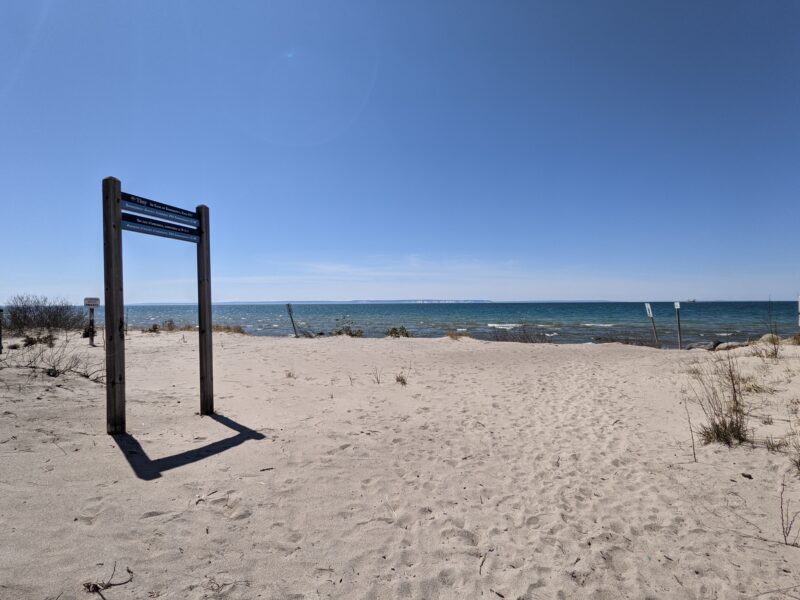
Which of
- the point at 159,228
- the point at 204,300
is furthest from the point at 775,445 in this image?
the point at 159,228

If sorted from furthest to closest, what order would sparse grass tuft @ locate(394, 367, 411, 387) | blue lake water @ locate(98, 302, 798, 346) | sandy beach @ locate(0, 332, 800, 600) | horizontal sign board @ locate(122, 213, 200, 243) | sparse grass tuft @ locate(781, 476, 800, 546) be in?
blue lake water @ locate(98, 302, 798, 346) → sparse grass tuft @ locate(394, 367, 411, 387) → horizontal sign board @ locate(122, 213, 200, 243) → sparse grass tuft @ locate(781, 476, 800, 546) → sandy beach @ locate(0, 332, 800, 600)

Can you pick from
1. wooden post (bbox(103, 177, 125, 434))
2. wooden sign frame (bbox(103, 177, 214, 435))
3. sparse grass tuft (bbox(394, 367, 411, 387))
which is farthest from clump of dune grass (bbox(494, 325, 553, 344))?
wooden post (bbox(103, 177, 125, 434))

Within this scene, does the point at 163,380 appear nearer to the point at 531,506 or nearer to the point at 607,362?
the point at 531,506

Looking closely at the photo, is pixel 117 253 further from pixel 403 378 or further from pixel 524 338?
pixel 524 338

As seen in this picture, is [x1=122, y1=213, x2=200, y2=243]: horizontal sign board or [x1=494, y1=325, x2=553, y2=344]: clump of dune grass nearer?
[x1=122, y1=213, x2=200, y2=243]: horizontal sign board

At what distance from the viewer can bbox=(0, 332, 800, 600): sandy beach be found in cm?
254

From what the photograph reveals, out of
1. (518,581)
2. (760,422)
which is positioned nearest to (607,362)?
(760,422)

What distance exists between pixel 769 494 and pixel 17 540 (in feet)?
20.6

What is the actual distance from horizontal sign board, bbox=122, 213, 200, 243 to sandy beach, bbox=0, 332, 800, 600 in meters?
2.48

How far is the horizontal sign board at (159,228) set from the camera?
4.60 meters

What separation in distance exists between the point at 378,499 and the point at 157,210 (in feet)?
14.6

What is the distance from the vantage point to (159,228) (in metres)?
5.01

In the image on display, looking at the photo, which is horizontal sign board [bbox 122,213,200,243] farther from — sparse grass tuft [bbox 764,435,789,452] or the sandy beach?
sparse grass tuft [bbox 764,435,789,452]

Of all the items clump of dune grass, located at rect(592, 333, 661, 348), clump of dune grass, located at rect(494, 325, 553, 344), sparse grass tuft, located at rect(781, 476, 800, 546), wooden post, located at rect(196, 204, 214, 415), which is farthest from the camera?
clump of dune grass, located at rect(494, 325, 553, 344)
